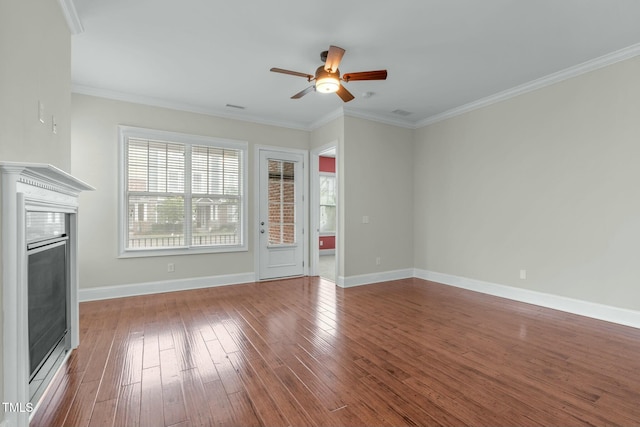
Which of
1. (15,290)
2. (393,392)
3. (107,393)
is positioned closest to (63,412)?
(107,393)

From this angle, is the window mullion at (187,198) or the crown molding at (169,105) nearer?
the crown molding at (169,105)

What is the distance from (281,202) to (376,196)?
5.63 ft

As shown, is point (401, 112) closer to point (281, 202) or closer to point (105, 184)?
point (281, 202)

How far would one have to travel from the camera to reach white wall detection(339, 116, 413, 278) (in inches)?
194

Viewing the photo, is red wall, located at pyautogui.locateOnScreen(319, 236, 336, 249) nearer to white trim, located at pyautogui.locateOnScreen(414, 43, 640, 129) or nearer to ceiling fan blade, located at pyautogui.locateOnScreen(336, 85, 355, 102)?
white trim, located at pyautogui.locateOnScreen(414, 43, 640, 129)

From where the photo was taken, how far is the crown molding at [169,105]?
4070 mm

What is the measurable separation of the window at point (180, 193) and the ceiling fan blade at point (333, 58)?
104 inches

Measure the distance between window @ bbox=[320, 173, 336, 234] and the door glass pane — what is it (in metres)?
3.40

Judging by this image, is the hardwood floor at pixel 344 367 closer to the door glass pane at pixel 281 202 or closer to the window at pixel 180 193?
the window at pixel 180 193

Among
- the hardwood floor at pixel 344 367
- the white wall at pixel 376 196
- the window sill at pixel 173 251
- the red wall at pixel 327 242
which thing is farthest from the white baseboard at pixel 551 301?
the red wall at pixel 327 242

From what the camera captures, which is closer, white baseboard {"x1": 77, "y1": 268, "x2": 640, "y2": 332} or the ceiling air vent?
white baseboard {"x1": 77, "y1": 268, "x2": 640, "y2": 332}

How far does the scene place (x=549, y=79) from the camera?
3742 millimetres

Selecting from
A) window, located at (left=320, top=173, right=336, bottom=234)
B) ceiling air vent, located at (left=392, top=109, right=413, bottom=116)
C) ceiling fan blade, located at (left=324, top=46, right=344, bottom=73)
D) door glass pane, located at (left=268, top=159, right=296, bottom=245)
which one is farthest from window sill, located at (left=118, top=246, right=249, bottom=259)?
window, located at (left=320, top=173, right=336, bottom=234)

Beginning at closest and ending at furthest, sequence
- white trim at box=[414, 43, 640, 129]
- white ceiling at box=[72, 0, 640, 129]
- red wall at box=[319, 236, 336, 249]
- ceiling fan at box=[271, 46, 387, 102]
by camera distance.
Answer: white ceiling at box=[72, 0, 640, 129] < ceiling fan at box=[271, 46, 387, 102] < white trim at box=[414, 43, 640, 129] < red wall at box=[319, 236, 336, 249]
